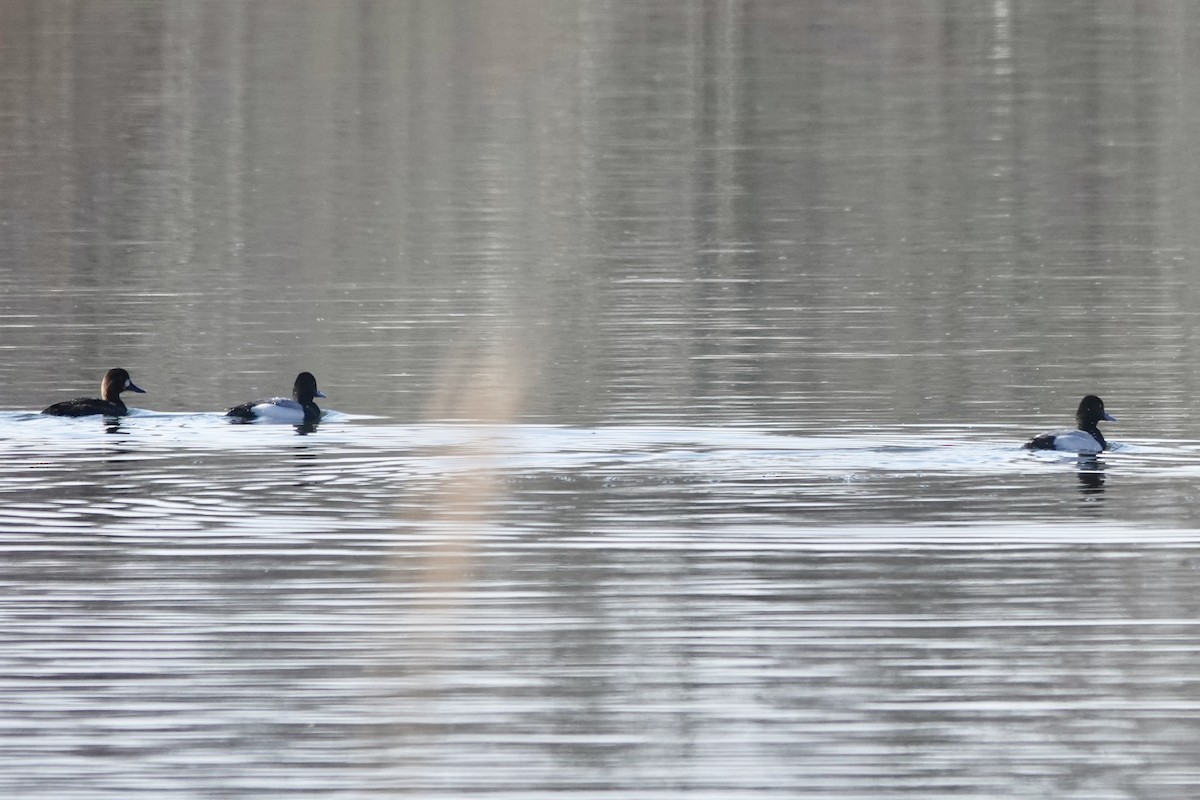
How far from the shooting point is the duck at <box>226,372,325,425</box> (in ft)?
73.2

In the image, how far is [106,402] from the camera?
2309cm

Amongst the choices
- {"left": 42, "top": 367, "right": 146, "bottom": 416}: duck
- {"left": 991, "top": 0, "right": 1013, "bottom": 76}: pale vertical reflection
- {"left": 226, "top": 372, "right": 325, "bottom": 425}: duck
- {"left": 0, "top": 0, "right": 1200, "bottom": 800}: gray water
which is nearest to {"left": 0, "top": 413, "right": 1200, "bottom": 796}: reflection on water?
{"left": 0, "top": 0, "right": 1200, "bottom": 800}: gray water

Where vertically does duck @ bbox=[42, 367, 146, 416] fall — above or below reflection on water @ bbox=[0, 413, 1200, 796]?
above

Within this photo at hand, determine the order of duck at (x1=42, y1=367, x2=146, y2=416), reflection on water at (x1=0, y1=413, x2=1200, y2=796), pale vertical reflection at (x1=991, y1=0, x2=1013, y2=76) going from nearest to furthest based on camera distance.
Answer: reflection on water at (x1=0, y1=413, x2=1200, y2=796)
duck at (x1=42, y1=367, x2=146, y2=416)
pale vertical reflection at (x1=991, y1=0, x2=1013, y2=76)

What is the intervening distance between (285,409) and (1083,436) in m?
7.21

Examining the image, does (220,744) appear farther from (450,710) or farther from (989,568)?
(989,568)

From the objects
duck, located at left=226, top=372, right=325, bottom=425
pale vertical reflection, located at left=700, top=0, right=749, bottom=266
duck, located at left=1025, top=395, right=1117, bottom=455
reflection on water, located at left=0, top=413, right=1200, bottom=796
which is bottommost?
reflection on water, located at left=0, top=413, right=1200, bottom=796

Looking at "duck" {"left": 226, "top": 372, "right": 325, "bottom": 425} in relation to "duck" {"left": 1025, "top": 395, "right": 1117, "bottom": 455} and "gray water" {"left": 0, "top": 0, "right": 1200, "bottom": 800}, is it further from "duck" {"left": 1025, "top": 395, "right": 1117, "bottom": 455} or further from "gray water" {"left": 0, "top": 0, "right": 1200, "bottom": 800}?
"duck" {"left": 1025, "top": 395, "right": 1117, "bottom": 455}

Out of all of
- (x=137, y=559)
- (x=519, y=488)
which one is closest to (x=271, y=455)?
(x=519, y=488)

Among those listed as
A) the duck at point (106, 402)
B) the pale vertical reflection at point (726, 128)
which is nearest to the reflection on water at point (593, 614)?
the duck at point (106, 402)

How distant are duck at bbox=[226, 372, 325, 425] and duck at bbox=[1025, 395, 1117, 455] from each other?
6641 millimetres

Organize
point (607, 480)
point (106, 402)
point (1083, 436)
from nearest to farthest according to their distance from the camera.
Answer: point (607, 480) < point (1083, 436) < point (106, 402)

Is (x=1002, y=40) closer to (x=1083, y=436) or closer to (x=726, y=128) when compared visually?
(x=726, y=128)

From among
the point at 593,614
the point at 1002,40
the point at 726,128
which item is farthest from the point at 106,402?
the point at 1002,40
